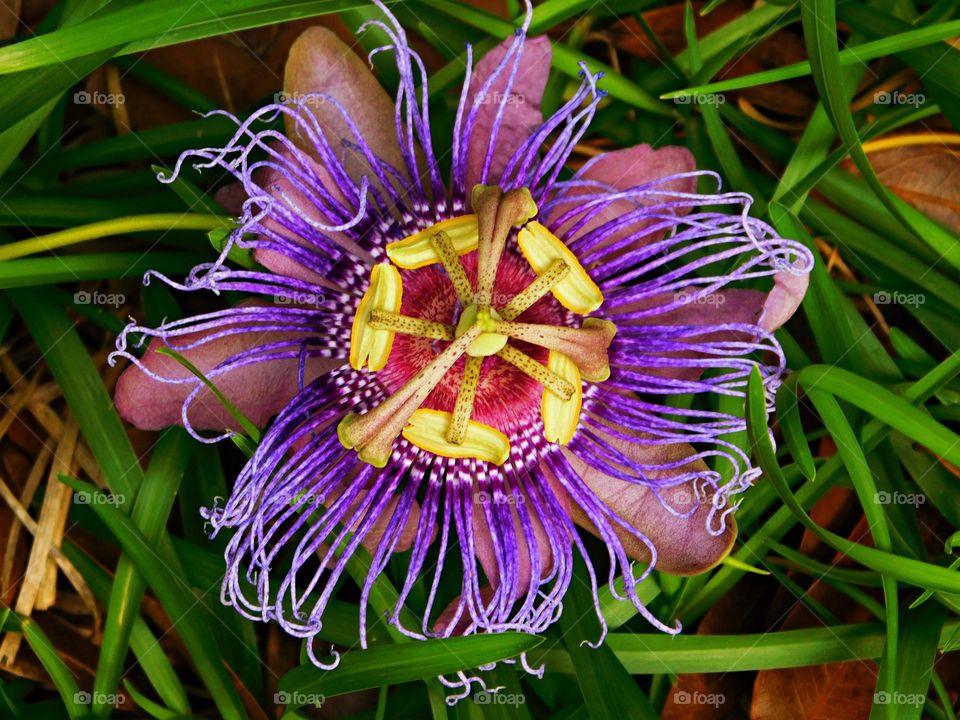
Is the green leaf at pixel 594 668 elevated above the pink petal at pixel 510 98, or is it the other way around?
the pink petal at pixel 510 98

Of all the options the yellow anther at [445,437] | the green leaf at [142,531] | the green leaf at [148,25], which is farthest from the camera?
the green leaf at [142,531]

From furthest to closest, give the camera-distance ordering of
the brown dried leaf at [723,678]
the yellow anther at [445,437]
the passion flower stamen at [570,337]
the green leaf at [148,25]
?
the brown dried leaf at [723,678], the yellow anther at [445,437], the passion flower stamen at [570,337], the green leaf at [148,25]

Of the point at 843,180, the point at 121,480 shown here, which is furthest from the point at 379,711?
the point at 843,180

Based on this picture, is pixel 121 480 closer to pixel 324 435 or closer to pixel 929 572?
pixel 324 435

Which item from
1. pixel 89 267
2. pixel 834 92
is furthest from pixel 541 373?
pixel 89 267

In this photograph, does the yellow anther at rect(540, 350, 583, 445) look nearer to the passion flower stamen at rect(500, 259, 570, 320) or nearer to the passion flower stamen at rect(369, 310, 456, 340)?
the passion flower stamen at rect(500, 259, 570, 320)

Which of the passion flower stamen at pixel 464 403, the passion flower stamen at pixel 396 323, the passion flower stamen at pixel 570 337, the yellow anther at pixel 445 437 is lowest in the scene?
the yellow anther at pixel 445 437

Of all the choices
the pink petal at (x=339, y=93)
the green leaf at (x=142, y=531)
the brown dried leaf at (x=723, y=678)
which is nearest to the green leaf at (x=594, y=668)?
the brown dried leaf at (x=723, y=678)

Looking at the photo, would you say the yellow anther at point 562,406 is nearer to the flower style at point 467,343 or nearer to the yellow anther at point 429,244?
the flower style at point 467,343
